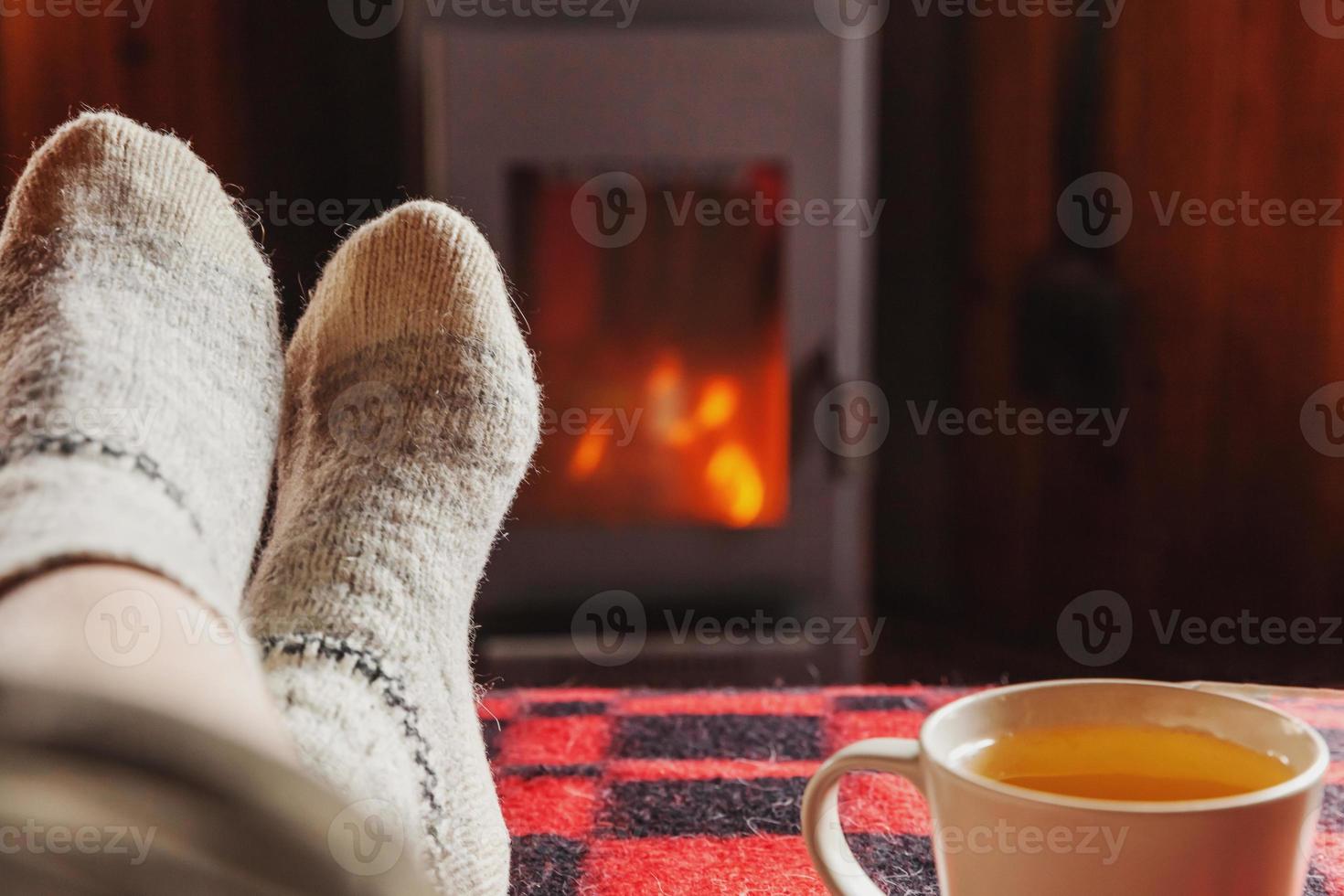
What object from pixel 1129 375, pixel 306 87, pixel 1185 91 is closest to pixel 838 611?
pixel 1129 375

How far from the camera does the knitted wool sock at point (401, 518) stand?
1.51ft

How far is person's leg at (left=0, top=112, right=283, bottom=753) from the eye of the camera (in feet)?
0.94

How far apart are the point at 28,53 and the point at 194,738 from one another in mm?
1650
